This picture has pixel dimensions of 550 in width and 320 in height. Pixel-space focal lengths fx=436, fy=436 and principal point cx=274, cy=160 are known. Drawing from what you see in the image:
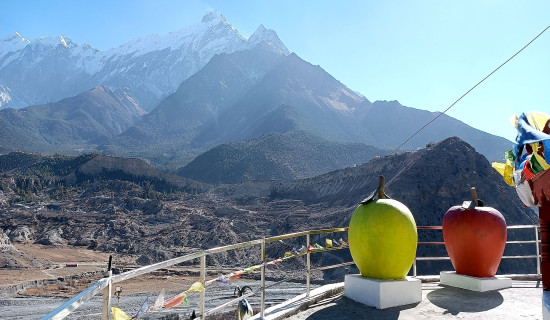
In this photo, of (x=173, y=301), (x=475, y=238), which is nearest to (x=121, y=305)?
(x=475, y=238)

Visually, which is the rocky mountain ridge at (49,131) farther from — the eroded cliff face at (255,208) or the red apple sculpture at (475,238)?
the red apple sculpture at (475,238)

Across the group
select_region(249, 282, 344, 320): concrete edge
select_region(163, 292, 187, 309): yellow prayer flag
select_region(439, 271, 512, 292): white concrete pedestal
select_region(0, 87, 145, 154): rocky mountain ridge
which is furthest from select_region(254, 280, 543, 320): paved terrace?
select_region(0, 87, 145, 154): rocky mountain ridge

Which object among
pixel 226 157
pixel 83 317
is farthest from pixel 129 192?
pixel 83 317

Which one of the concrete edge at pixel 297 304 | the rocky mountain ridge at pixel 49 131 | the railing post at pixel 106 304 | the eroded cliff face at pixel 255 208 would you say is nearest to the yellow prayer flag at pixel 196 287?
the railing post at pixel 106 304

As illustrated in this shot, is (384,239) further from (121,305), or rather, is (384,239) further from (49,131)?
(49,131)

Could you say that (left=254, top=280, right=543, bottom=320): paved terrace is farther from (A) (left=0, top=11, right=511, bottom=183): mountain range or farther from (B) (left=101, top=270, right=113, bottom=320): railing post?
(A) (left=0, top=11, right=511, bottom=183): mountain range

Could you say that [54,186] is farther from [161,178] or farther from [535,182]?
[535,182]
